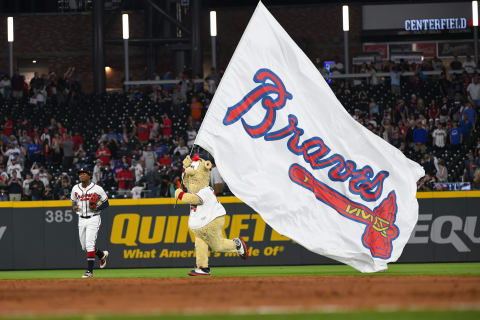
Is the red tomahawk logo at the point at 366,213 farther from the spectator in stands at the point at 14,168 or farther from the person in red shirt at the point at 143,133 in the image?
the person in red shirt at the point at 143,133

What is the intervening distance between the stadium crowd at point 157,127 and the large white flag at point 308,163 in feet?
27.1

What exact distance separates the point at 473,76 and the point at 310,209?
18.3 m

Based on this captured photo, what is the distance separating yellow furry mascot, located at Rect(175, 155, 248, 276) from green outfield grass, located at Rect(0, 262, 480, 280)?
1.46m

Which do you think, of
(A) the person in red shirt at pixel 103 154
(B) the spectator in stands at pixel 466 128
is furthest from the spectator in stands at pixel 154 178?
(B) the spectator in stands at pixel 466 128

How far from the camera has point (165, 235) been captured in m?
22.3

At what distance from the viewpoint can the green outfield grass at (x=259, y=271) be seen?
18297 mm

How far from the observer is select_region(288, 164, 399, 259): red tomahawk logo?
14.8 meters

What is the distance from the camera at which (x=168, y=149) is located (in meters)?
29.0

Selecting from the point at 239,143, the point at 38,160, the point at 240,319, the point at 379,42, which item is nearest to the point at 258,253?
the point at 239,143

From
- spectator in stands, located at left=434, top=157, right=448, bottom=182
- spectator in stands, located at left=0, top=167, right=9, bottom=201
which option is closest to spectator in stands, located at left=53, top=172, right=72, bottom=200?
spectator in stands, located at left=0, top=167, right=9, bottom=201

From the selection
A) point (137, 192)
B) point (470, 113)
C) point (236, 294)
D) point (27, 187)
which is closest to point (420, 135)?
point (470, 113)

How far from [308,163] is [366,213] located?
128 cm

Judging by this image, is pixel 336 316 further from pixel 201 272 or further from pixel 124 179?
pixel 124 179

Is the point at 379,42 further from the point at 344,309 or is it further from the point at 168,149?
the point at 344,309
